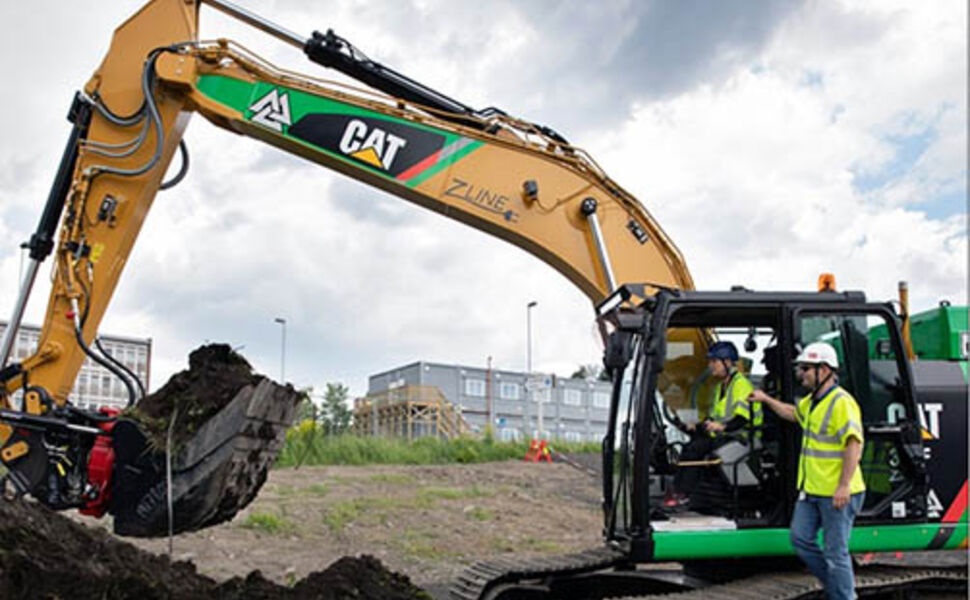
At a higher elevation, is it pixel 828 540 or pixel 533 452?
pixel 533 452

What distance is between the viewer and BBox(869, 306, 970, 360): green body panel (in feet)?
20.5

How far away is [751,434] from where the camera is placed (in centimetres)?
570

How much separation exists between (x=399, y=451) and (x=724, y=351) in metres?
12.2

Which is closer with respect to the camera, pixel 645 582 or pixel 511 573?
pixel 511 573

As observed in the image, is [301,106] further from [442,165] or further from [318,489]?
[318,489]

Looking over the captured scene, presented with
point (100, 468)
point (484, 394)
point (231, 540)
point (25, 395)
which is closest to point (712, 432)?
point (100, 468)

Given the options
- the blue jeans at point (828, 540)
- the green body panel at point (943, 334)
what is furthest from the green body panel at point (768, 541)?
the green body panel at point (943, 334)

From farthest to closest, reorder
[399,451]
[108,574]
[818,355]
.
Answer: [399,451] → [818,355] → [108,574]

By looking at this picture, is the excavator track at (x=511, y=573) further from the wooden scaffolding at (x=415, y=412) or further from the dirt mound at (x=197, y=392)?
the wooden scaffolding at (x=415, y=412)

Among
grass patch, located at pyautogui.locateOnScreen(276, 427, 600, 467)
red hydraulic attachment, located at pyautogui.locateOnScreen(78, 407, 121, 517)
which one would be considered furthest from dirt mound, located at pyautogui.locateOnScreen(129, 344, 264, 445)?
grass patch, located at pyautogui.locateOnScreen(276, 427, 600, 467)

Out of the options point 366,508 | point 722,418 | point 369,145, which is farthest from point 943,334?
point 366,508

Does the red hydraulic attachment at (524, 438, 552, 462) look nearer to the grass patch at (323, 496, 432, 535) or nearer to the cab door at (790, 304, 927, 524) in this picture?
the grass patch at (323, 496, 432, 535)

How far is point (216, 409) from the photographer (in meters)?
5.66

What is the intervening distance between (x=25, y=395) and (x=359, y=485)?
341 inches
